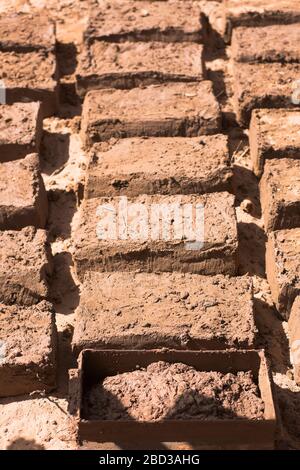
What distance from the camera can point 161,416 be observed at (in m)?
5.22

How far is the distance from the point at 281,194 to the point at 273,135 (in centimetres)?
79

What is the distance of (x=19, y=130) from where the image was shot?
24.0ft

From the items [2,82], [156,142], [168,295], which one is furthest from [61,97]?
[168,295]

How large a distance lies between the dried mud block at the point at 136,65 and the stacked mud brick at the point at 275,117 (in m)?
0.45

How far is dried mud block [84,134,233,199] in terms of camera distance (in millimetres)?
6699

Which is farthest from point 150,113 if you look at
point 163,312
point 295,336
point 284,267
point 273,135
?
point 295,336

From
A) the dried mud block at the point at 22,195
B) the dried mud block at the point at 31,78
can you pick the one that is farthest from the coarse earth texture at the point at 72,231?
the dried mud block at the point at 22,195

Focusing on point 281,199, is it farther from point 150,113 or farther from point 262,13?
point 262,13

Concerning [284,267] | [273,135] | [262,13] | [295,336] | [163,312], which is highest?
[262,13]

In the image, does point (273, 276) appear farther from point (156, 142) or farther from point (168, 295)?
point (156, 142)

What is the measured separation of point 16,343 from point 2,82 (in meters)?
3.25

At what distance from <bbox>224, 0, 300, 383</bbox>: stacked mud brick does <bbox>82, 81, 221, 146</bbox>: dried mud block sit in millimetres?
421

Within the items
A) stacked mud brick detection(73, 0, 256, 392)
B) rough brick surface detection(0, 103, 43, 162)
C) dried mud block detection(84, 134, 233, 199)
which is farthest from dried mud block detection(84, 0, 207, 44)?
dried mud block detection(84, 134, 233, 199)

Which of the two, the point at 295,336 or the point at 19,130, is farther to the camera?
the point at 19,130
